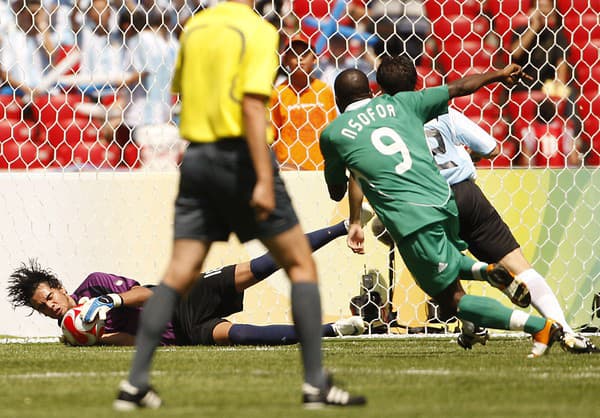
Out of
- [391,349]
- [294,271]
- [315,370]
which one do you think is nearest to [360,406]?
[315,370]

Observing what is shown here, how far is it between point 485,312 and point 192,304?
7.67 ft

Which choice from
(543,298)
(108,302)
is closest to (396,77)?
(543,298)

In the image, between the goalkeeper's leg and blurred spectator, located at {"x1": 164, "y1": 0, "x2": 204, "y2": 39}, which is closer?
the goalkeeper's leg

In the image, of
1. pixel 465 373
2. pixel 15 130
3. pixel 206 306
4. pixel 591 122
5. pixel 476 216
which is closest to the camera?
pixel 465 373

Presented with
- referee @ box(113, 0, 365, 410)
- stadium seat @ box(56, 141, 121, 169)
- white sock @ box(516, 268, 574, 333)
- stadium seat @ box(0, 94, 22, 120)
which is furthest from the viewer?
stadium seat @ box(0, 94, 22, 120)

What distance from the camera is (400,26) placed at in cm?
1096

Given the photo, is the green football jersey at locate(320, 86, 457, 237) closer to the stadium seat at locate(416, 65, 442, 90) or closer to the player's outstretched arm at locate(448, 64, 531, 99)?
the player's outstretched arm at locate(448, 64, 531, 99)

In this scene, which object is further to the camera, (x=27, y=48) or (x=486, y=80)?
(x=27, y=48)

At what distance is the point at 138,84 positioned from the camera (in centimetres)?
1024

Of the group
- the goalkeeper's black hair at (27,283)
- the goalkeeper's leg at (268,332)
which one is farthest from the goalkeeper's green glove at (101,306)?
the goalkeeper's leg at (268,332)

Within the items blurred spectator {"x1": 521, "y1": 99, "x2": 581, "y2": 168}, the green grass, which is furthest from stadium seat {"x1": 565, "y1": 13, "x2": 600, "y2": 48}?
the green grass

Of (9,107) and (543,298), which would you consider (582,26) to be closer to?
(543,298)

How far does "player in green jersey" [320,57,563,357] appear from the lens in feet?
20.7

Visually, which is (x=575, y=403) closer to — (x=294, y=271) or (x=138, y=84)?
(x=294, y=271)
